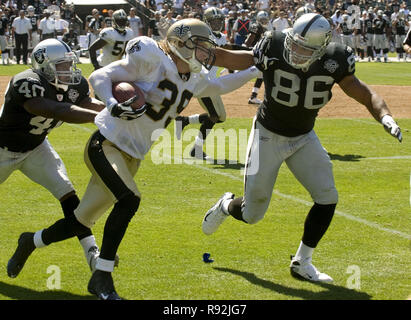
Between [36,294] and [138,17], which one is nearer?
[36,294]

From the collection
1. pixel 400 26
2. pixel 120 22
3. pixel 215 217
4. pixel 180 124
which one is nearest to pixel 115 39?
Result: pixel 120 22

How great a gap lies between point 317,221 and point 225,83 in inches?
50.2

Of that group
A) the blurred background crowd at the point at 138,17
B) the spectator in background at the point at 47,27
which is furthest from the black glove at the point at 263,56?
the spectator in background at the point at 47,27

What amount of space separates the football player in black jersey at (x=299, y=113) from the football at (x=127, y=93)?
97 centimetres

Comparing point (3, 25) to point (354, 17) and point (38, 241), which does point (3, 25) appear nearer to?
point (354, 17)

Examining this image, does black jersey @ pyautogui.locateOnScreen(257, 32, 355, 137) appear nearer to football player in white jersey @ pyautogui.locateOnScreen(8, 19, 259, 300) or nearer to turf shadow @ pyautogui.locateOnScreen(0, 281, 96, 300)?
football player in white jersey @ pyautogui.locateOnScreen(8, 19, 259, 300)

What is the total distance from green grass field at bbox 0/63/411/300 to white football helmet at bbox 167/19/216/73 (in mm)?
1619

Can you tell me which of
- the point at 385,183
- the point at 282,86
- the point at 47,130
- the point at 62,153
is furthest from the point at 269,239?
the point at 62,153

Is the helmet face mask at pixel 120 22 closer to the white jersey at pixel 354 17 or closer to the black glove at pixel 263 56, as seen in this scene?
the black glove at pixel 263 56

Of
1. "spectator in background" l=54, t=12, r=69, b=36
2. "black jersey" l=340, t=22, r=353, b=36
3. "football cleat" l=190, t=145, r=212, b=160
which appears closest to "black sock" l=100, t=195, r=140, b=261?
"football cleat" l=190, t=145, r=212, b=160

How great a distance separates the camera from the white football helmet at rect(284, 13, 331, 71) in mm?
4918

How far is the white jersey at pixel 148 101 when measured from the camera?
187 inches

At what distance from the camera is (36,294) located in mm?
4953
